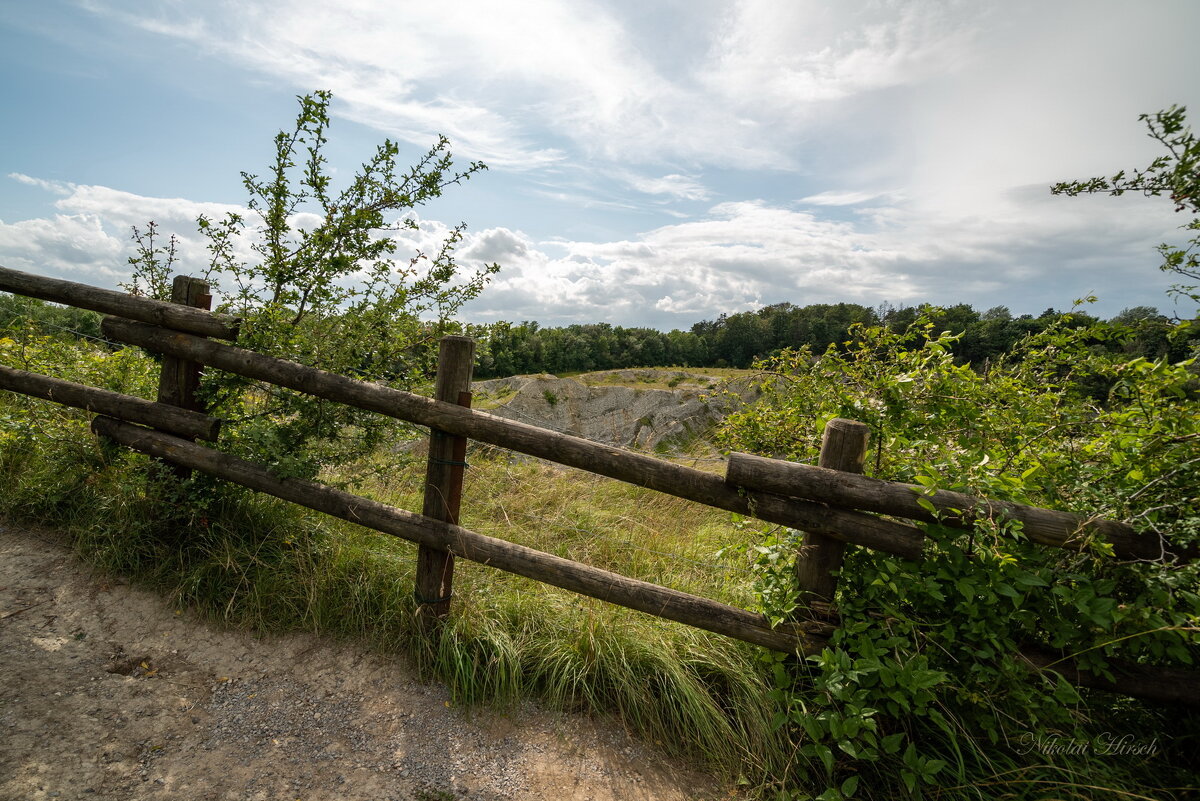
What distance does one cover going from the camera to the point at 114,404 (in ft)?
13.6

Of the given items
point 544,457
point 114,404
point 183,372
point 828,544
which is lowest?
point 828,544

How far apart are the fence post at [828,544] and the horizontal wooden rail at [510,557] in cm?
22

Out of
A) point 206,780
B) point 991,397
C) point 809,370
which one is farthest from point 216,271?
point 991,397

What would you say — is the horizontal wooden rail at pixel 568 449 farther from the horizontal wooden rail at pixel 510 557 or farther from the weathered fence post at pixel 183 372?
the horizontal wooden rail at pixel 510 557

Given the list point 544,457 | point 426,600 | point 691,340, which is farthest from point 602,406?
point 544,457

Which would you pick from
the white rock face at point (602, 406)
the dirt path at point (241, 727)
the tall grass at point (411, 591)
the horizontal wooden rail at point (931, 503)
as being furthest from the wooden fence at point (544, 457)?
the white rock face at point (602, 406)

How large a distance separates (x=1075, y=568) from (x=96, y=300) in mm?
6438

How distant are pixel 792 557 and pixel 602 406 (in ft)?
31.5

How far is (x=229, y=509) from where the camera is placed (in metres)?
4.04

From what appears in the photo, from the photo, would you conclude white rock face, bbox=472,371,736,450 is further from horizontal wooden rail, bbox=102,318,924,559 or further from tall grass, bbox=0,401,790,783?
horizontal wooden rail, bbox=102,318,924,559

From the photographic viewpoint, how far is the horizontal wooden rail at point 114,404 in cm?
397

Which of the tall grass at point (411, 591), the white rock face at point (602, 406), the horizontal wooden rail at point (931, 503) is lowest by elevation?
the tall grass at point (411, 591)

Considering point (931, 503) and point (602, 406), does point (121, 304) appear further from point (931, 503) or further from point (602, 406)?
point (602, 406)

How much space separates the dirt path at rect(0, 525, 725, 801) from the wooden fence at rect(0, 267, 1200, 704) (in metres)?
0.67
